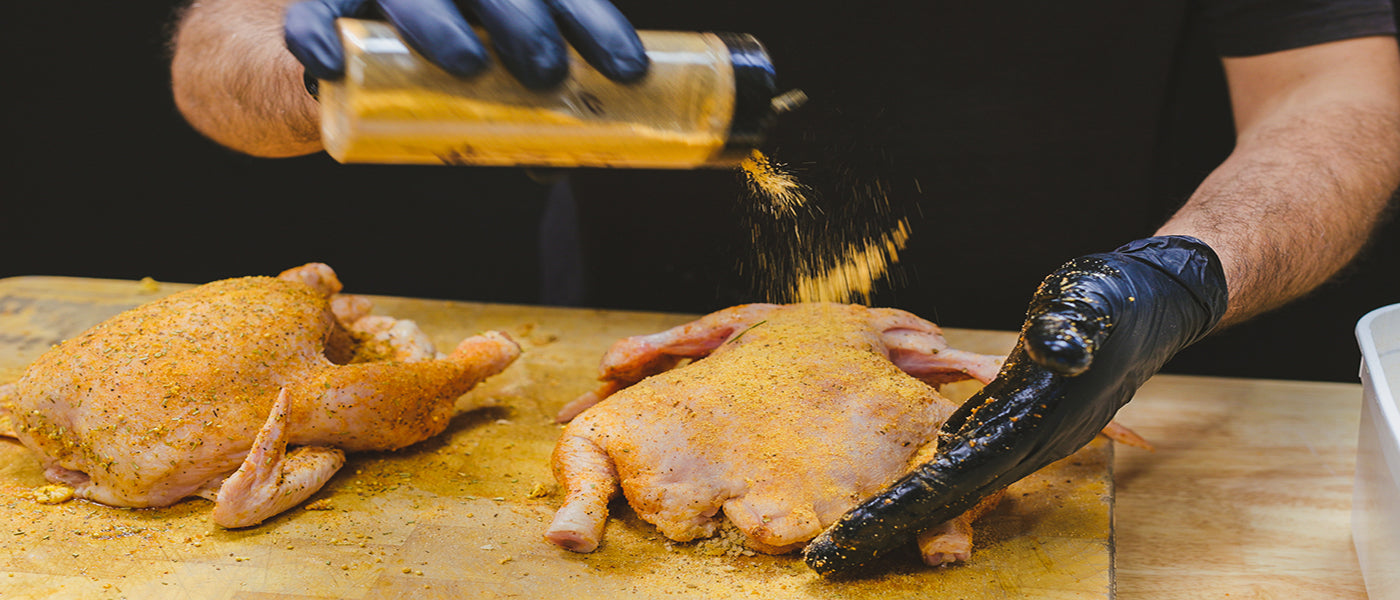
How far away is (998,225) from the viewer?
3.21 meters

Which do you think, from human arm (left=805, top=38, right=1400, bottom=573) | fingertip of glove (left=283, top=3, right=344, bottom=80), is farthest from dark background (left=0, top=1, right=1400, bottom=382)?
fingertip of glove (left=283, top=3, right=344, bottom=80)

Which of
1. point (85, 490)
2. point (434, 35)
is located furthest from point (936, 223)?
point (85, 490)

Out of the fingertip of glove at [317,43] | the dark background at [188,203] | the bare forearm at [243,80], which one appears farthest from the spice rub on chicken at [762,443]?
the dark background at [188,203]

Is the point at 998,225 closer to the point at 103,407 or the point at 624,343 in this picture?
the point at 624,343

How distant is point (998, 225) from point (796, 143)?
113cm

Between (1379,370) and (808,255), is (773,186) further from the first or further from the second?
(1379,370)

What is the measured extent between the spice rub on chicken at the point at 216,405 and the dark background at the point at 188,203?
1.71 m

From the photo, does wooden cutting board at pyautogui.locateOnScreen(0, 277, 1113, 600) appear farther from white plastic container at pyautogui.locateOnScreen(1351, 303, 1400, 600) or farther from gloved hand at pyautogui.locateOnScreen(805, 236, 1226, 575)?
white plastic container at pyautogui.locateOnScreen(1351, 303, 1400, 600)

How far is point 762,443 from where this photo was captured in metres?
1.81

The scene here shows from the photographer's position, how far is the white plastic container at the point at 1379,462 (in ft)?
4.94

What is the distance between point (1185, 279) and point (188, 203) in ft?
13.5

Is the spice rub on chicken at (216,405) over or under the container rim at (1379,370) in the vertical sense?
under

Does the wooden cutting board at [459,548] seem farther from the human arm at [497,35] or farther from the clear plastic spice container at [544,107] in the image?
the human arm at [497,35]

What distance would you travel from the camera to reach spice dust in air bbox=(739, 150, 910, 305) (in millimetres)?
2262
